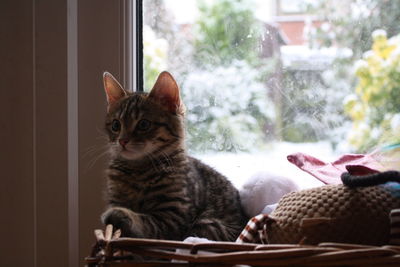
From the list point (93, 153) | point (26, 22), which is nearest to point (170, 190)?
point (93, 153)

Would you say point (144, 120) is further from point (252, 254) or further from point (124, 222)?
point (252, 254)

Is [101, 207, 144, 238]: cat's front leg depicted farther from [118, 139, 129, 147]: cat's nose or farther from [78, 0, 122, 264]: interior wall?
[78, 0, 122, 264]: interior wall

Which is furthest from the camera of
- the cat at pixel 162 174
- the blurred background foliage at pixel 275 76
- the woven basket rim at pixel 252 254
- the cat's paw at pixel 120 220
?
the blurred background foliage at pixel 275 76

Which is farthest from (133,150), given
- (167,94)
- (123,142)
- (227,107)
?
(227,107)

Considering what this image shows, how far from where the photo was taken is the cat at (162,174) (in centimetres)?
97

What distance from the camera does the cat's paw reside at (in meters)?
0.82

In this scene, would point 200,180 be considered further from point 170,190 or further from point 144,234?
point 144,234

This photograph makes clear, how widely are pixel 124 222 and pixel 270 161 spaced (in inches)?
22.1

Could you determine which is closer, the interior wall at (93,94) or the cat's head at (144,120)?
the cat's head at (144,120)

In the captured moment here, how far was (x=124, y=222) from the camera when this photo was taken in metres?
0.83

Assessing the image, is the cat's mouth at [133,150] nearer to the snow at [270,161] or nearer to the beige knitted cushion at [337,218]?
the snow at [270,161]

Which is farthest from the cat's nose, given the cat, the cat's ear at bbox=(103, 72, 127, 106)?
the cat's ear at bbox=(103, 72, 127, 106)

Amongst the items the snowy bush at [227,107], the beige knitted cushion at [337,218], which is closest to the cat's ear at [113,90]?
the snowy bush at [227,107]

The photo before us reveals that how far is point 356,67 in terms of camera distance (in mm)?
1196
